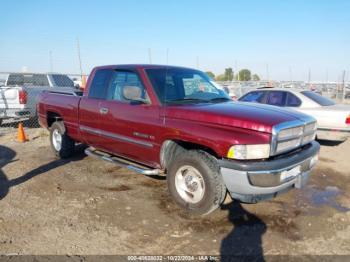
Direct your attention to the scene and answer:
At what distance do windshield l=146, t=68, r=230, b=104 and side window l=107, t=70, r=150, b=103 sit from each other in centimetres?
21

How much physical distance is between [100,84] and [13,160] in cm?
280

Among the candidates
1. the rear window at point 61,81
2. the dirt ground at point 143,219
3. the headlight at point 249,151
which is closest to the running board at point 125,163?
the dirt ground at point 143,219

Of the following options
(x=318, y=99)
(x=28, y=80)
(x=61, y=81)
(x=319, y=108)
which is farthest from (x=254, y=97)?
(x=28, y=80)

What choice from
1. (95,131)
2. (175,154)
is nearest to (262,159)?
(175,154)

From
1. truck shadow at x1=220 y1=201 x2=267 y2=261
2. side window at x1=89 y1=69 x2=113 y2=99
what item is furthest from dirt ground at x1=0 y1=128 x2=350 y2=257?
side window at x1=89 y1=69 x2=113 y2=99

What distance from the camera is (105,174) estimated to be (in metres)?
6.06

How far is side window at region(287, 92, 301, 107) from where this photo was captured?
839cm

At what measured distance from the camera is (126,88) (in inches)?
192

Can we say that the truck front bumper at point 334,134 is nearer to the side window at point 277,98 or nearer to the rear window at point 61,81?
the side window at point 277,98

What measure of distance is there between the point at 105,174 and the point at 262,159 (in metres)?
3.19

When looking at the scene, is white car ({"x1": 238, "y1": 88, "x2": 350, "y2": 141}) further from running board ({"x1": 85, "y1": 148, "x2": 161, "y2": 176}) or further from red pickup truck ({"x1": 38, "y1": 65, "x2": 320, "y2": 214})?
running board ({"x1": 85, "y1": 148, "x2": 161, "y2": 176})

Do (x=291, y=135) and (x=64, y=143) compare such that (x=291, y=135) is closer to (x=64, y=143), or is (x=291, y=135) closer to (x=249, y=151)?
(x=249, y=151)

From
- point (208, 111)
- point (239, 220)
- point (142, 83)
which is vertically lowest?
point (239, 220)

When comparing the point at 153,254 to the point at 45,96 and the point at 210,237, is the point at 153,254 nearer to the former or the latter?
the point at 210,237
